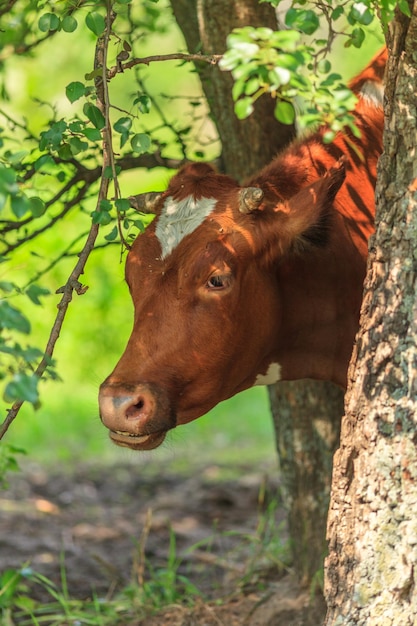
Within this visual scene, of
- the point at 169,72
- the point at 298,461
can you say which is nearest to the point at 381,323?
the point at 298,461

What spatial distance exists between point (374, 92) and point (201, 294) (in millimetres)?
1136

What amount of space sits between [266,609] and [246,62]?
2725mm

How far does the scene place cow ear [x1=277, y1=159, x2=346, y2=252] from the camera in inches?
127

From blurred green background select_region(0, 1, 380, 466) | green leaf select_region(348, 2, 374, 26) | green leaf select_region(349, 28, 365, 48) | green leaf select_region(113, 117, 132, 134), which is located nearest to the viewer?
green leaf select_region(348, 2, 374, 26)

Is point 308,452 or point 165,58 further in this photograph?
point 308,452

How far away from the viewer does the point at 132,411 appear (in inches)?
122

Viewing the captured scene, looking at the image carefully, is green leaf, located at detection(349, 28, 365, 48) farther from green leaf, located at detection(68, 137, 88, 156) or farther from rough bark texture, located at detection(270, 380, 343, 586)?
rough bark texture, located at detection(270, 380, 343, 586)

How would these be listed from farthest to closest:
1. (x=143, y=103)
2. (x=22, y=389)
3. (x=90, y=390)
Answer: (x=90, y=390)
(x=143, y=103)
(x=22, y=389)

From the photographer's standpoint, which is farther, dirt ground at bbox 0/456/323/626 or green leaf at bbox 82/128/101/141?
dirt ground at bbox 0/456/323/626

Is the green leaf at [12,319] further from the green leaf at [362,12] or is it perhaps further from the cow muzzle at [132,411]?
the green leaf at [362,12]

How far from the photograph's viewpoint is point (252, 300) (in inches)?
133

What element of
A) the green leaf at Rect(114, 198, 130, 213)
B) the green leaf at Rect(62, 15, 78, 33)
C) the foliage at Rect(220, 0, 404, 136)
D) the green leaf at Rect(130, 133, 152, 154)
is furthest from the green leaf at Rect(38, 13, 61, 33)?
the foliage at Rect(220, 0, 404, 136)

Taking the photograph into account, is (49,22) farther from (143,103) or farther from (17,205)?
(17,205)

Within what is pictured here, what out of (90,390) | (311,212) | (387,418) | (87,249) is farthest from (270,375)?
(90,390)
